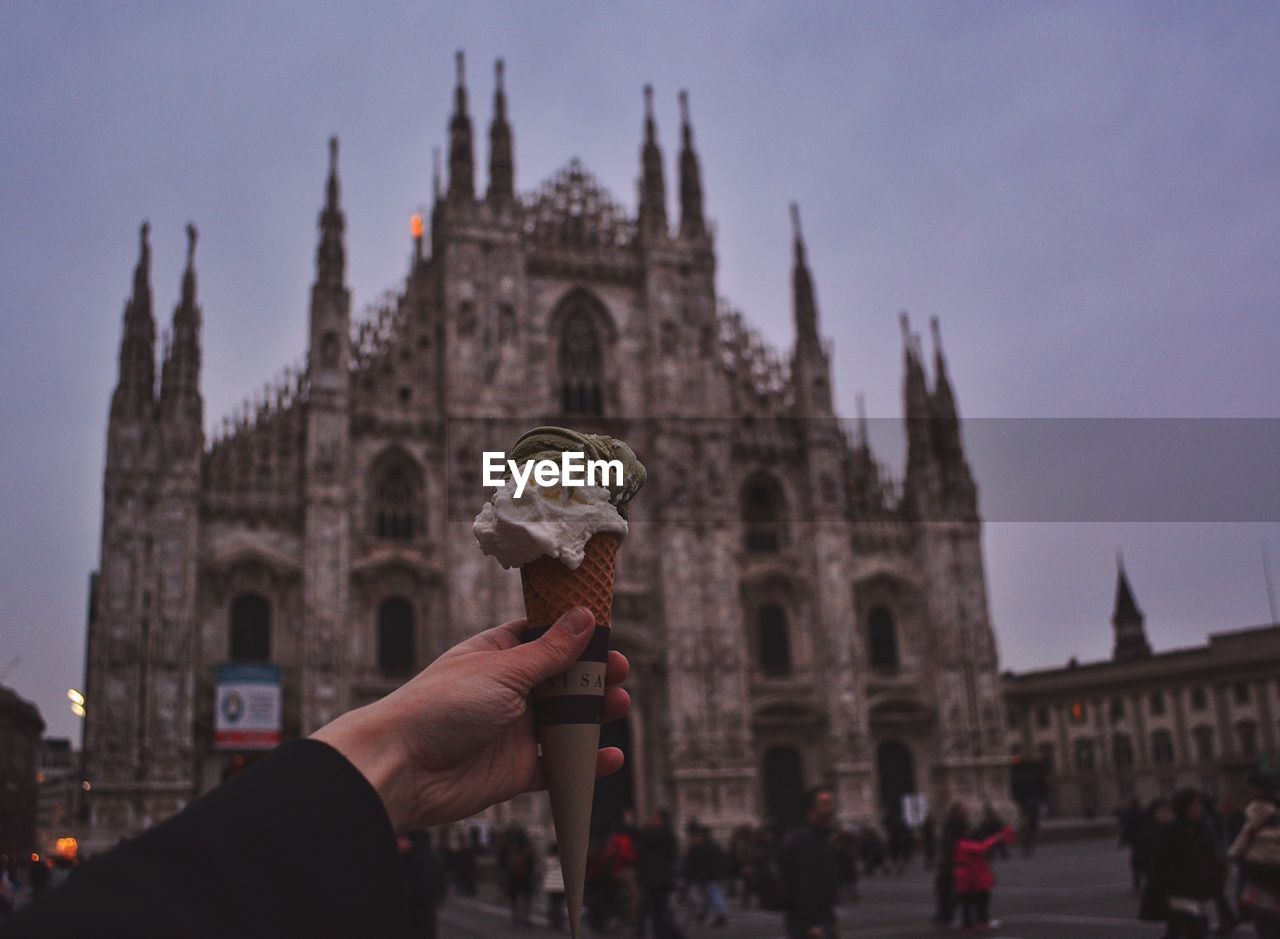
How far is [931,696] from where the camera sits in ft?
108

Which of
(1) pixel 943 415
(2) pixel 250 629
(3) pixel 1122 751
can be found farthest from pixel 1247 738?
(2) pixel 250 629

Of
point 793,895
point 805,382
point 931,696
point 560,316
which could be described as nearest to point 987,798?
point 931,696

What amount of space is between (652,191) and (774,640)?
13.1 meters

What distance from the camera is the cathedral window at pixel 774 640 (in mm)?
32438

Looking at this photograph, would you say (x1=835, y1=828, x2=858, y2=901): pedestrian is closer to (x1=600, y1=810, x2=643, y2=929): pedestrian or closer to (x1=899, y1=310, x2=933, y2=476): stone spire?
(x1=600, y1=810, x2=643, y2=929): pedestrian

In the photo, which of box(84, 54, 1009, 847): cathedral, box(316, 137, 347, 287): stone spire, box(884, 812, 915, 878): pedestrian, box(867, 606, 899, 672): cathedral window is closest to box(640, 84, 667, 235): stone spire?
box(84, 54, 1009, 847): cathedral

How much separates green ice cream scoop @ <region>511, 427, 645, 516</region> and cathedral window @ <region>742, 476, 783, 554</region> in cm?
3122

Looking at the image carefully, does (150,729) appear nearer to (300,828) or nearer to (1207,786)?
(300,828)

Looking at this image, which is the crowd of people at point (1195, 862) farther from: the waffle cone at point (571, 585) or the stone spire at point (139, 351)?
the stone spire at point (139, 351)

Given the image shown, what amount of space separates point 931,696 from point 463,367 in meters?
15.4

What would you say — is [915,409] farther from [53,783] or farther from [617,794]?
[53,783]

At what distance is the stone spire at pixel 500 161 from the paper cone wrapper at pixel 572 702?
3131 centimetres

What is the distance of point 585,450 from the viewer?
2.14 m

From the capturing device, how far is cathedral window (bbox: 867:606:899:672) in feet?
110
